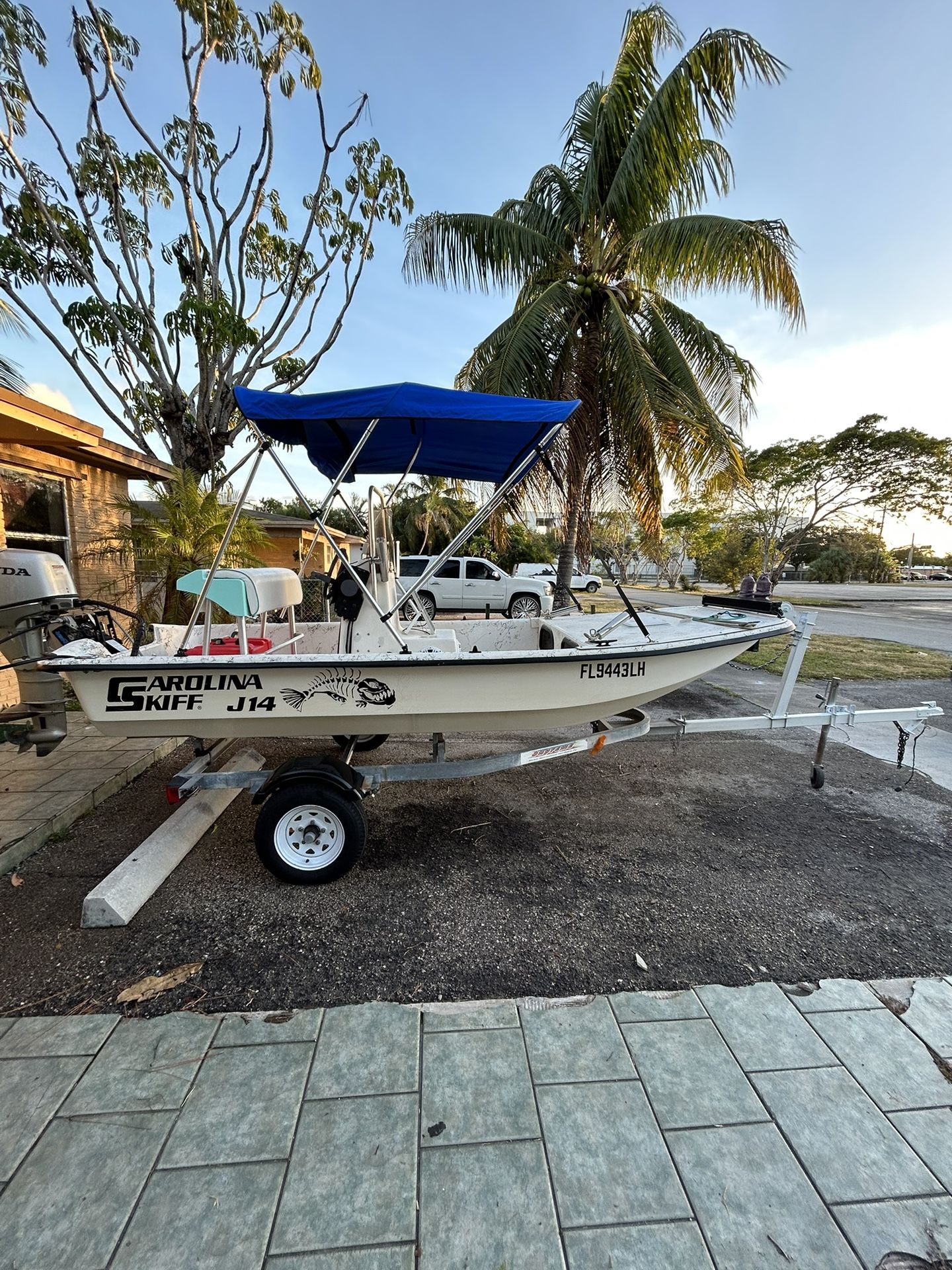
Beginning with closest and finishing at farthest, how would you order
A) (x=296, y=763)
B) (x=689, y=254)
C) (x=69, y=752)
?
(x=296, y=763) → (x=69, y=752) → (x=689, y=254)

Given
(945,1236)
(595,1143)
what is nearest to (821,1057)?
(945,1236)

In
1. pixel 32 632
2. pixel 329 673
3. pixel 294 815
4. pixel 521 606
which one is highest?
pixel 32 632

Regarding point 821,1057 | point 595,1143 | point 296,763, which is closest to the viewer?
point 595,1143

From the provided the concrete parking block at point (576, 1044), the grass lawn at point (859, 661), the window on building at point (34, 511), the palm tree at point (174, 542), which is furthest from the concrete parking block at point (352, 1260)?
the window on building at point (34, 511)

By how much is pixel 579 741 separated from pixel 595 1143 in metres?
1.83

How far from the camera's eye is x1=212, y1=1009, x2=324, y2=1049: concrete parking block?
1866 mm

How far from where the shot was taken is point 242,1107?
1.63m

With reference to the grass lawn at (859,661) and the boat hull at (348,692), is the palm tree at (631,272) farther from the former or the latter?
the boat hull at (348,692)

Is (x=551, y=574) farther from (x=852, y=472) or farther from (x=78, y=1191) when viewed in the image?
(x=78, y=1191)

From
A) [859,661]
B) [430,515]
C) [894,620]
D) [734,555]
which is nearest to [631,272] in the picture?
[859,661]

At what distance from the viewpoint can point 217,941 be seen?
7.82 feet

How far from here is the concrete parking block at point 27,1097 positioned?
5.00 feet

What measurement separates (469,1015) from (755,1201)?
96 centimetres

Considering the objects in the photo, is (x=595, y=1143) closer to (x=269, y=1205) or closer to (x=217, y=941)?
(x=269, y=1205)
